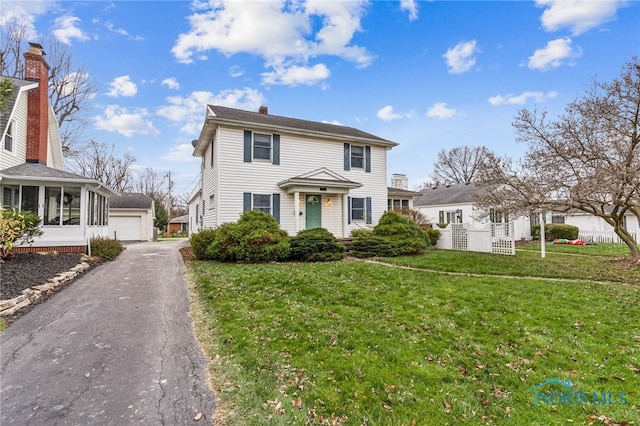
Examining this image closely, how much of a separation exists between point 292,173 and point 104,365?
1186cm

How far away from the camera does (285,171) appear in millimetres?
14734

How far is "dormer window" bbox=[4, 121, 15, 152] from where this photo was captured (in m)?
11.9

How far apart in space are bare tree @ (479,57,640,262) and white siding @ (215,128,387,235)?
6.14 metres

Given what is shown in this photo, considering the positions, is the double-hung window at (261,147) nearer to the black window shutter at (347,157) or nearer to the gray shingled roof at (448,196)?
the black window shutter at (347,157)

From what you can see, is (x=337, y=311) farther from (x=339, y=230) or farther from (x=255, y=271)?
(x=339, y=230)

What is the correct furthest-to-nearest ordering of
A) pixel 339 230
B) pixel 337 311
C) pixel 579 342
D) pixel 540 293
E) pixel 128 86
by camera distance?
pixel 128 86
pixel 339 230
pixel 540 293
pixel 337 311
pixel 579 342

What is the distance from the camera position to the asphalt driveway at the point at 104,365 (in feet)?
9.35

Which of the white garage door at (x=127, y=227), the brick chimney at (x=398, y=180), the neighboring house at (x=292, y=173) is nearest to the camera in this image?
the neighboring house at (x=292, y=173)

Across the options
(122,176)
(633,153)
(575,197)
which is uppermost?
(122,176)

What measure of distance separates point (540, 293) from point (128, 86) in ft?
69.2

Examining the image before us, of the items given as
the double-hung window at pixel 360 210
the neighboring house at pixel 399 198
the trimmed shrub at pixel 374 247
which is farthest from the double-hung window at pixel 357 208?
the neighboring house at pixel 399 198

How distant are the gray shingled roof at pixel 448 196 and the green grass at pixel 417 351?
61.6ft

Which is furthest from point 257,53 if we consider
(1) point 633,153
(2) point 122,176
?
(2) point 122,176

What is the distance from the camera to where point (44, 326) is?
4984 millimetres
